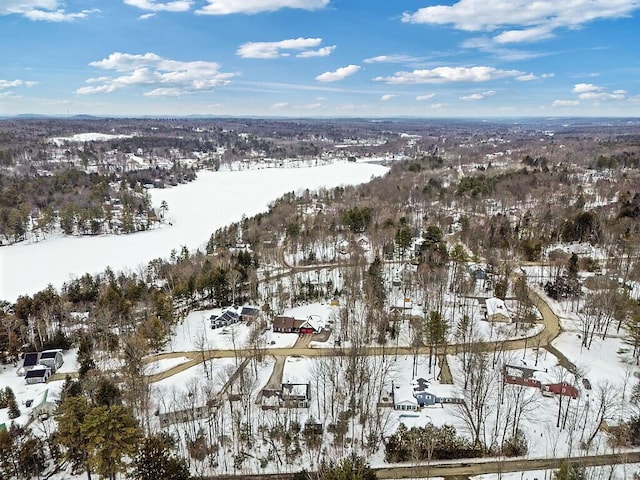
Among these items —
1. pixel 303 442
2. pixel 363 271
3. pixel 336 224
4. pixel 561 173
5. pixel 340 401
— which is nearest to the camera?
pixel 303 442

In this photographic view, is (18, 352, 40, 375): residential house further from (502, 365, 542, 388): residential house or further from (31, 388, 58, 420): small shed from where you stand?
(502, 365, 542, 388): residential house

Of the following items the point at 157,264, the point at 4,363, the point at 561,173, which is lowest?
the point at 4,363

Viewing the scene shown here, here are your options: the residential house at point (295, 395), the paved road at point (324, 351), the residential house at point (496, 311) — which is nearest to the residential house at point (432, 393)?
the paved road at point (324, 351)

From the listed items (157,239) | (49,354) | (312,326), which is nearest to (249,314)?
(312,326)

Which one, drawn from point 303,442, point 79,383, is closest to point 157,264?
point 79,383

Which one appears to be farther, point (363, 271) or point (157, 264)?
point (157, 264)

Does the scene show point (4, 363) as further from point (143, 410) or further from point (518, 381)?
point (518, 381)

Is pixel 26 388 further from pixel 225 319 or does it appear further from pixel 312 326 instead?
pixel 312 326

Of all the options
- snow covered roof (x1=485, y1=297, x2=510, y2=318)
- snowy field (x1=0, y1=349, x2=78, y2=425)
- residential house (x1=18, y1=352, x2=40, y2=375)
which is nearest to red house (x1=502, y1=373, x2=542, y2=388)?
snow covered roof (x1=485, y1=297, x2=510, y2=318)
